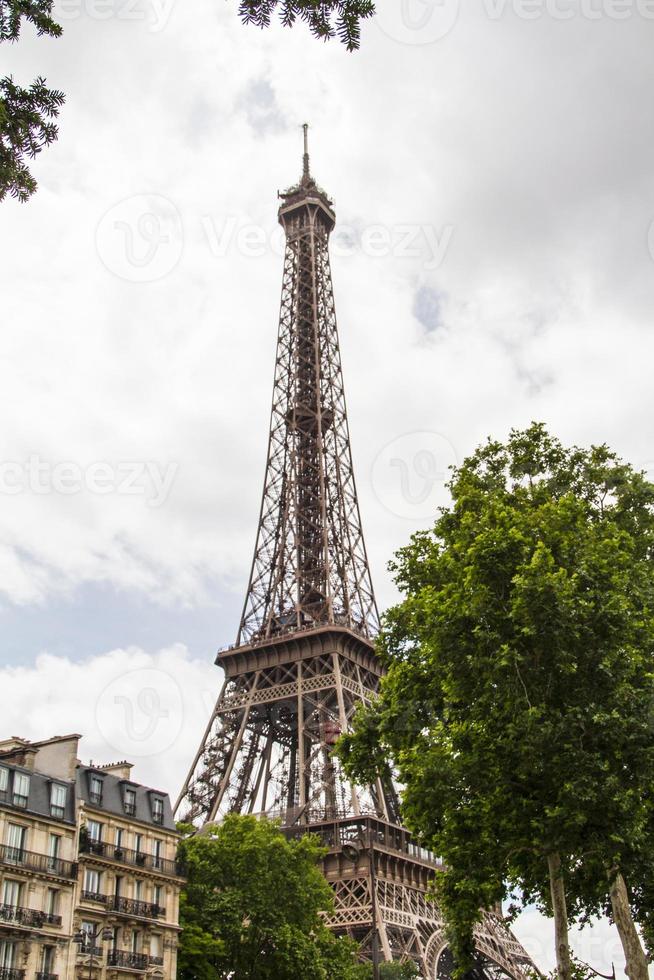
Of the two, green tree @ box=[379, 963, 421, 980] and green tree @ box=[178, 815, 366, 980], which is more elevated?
green tree @ box=[178, 815, 366, 980]

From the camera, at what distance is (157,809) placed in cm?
4575

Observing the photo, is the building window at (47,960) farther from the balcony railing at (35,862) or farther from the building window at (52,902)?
the balcony railing at (35,862)

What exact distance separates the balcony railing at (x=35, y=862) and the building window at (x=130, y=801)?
196 inches

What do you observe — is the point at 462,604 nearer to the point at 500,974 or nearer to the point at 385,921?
the point at 385,921

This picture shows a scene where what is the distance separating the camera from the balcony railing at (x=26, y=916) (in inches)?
1401

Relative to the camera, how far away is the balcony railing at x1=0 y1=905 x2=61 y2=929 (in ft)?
117

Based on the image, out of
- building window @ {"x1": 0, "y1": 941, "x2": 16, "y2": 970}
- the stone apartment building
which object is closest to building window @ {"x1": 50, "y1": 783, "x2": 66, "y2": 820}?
the stone apartment building

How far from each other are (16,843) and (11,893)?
1786 mm

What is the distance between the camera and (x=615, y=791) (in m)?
22.5

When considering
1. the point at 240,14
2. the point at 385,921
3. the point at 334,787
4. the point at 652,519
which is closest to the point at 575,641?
the point at 652,519

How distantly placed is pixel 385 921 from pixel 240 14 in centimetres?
5222

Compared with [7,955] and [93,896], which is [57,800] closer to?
[93,896]

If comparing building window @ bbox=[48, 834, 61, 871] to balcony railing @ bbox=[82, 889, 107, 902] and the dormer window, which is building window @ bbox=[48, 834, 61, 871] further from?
the dormer window

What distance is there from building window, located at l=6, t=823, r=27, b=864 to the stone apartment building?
0.04 metres
